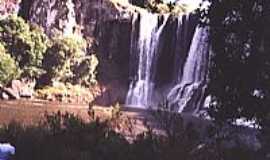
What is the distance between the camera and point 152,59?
59.3 m

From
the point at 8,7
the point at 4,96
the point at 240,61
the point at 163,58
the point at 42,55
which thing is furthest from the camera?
the point at 8,7

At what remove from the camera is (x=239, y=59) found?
934 centimetres

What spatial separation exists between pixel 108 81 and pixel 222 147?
52622mm

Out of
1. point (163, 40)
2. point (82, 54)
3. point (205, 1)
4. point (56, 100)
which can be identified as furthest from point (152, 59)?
point (205, 1)

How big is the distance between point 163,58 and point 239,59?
49.5 meters

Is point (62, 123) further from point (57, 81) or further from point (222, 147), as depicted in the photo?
point (57, 81)

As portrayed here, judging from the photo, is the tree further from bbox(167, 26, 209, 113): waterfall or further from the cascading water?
the cascading water

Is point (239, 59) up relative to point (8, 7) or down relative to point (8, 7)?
down

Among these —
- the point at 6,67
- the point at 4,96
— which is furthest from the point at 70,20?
the point at 4,96

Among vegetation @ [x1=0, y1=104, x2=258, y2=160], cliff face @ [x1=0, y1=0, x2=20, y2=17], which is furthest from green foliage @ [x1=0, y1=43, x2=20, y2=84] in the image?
vegetation @ [x1=0, y1=104, x2=258, y2=160]

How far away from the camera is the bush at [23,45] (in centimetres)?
5438

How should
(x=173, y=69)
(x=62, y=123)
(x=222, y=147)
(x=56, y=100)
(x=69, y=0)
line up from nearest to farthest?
(x=222, y=147), (x=62, y=123), (x=56, y=100), (x=173, y=69), (x=69, y=0)

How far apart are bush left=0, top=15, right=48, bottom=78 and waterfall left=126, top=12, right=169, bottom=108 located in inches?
357

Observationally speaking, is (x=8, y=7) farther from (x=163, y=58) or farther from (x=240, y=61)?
(x=240, y=61)
